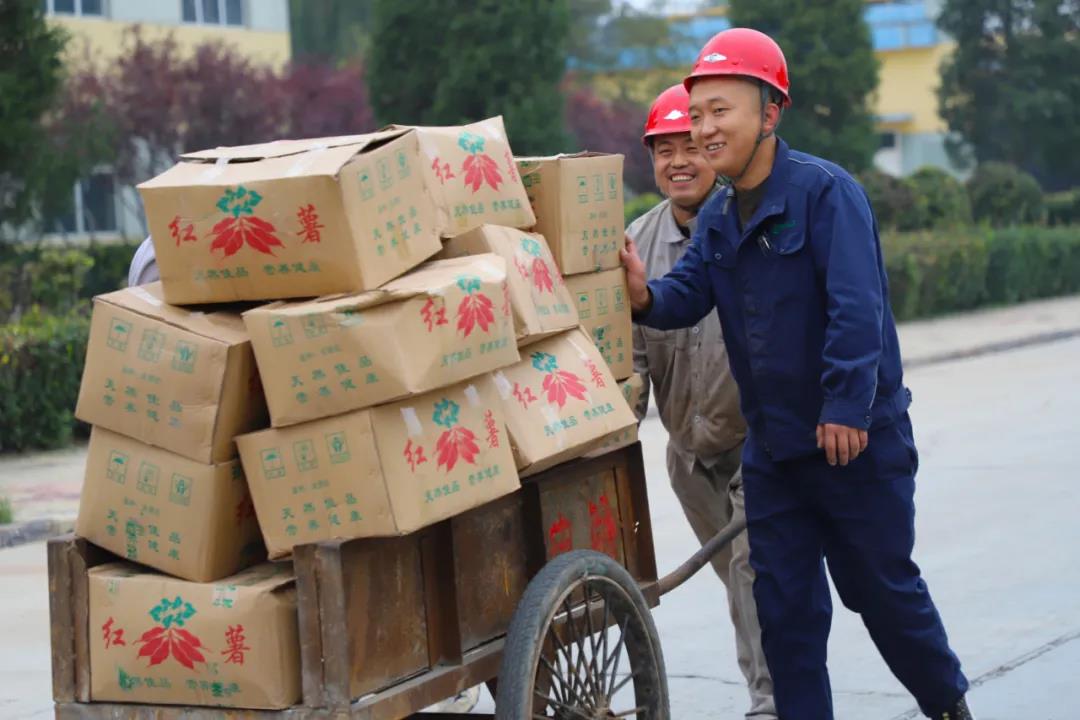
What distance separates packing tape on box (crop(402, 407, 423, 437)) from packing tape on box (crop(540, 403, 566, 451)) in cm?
44

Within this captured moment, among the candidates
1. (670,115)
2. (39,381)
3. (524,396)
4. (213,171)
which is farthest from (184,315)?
(39,381)

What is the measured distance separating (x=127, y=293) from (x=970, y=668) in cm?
357

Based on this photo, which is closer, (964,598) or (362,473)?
(362,473)

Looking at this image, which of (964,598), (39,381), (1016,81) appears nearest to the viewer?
(964,598)

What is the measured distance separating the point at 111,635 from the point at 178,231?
0.92 meters

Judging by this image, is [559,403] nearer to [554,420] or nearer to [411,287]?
[554,420]

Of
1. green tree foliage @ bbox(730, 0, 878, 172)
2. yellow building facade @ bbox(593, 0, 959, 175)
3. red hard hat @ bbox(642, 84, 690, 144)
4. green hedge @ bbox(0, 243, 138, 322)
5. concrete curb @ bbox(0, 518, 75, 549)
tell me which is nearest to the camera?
red hard hat @ bbox(642, 84, 690, 144)

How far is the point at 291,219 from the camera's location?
144 inches

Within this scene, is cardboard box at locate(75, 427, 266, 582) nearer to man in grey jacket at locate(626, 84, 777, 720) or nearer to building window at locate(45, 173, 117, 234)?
man in grey jacket at locate(626, 84, 777, 720)

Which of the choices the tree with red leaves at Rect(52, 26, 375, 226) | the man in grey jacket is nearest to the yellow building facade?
the tree with red leaves at Rect(52, 26, 375, 226)

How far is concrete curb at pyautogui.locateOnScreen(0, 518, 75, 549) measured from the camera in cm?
980

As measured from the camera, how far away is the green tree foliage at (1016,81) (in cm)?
3562

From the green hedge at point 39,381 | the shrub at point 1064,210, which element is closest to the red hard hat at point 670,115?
the green hedge at point 39,381

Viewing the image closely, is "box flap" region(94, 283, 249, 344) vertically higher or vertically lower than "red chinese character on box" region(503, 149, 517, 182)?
lower
